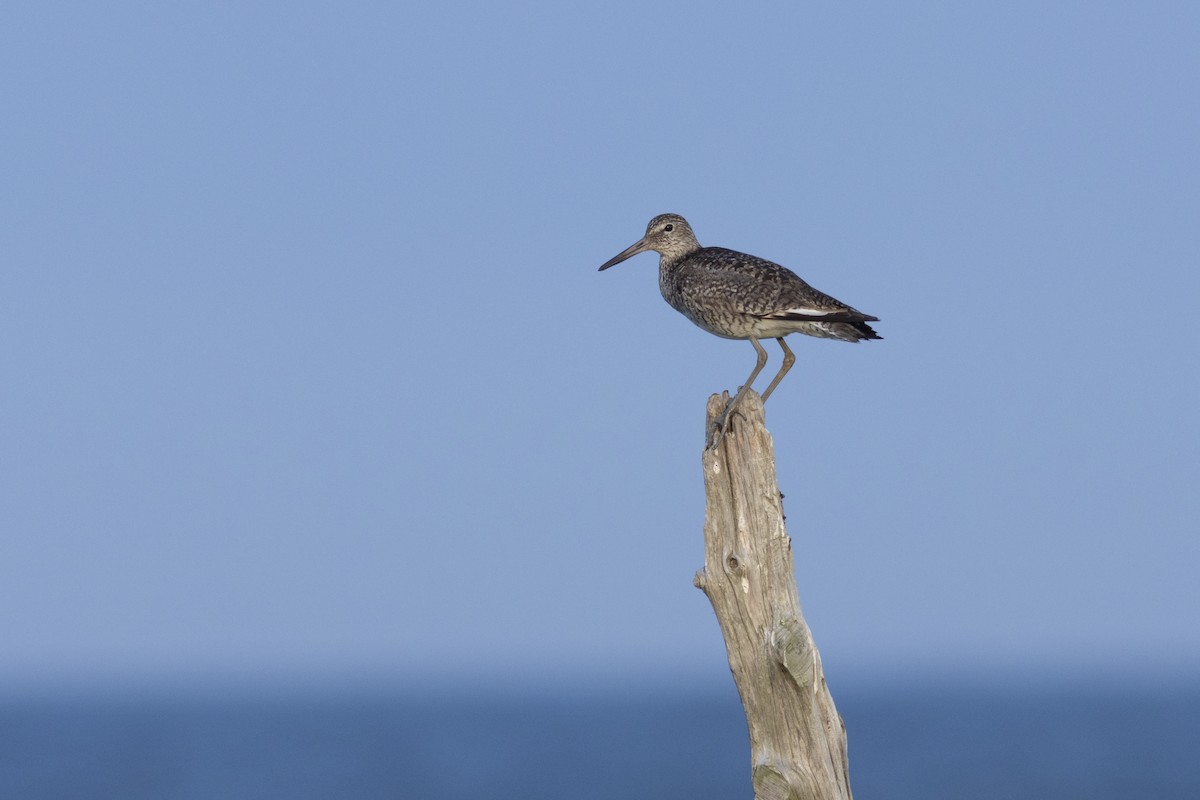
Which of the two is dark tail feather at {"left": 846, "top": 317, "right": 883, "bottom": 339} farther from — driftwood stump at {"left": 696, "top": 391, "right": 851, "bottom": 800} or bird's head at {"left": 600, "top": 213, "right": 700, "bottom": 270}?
bird's head at {"left": 600, "top": 213, "right": 700, "bottom": 270}

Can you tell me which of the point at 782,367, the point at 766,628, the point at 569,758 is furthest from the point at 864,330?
the point at 569,758

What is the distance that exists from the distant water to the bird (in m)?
60.2

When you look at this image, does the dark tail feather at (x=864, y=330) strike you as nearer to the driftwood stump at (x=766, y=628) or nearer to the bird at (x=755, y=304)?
the bird at (x=755, y=304)

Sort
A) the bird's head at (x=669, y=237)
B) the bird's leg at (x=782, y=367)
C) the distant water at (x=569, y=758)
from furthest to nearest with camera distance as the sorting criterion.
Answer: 1. the distant water at (x=569, y=758)
2. the bird's head at (x=669, y=237)
3. the bird's leg at (x=782, y=367)

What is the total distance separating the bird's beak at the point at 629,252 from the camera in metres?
16.7

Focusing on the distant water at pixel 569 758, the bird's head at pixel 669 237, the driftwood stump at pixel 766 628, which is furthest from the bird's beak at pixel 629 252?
the distant water at pixel 569 758

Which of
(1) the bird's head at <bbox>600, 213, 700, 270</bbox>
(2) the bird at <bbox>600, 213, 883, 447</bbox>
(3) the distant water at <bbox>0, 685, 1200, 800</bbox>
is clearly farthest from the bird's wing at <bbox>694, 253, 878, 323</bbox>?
(3) the distant water at <bbox>0, 685, 1200, 800</bbox>

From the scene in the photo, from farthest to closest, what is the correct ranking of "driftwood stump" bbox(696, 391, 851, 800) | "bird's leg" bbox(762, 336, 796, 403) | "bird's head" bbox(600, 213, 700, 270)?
1. "bird's head" bbox(600, 213, 700, 270)
2. "bird's leg" bbox(762, 336, 796, 403)
3. "driftwood stump" bbox(696, 391, 851, 800)

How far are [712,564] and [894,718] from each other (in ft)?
487

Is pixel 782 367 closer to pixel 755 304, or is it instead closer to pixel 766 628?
pixel 755 304

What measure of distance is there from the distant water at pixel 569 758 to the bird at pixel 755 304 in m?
60.2

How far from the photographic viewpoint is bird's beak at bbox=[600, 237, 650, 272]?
16.7m

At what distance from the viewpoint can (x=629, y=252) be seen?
1684cm

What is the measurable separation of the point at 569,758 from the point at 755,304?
98275 mm
